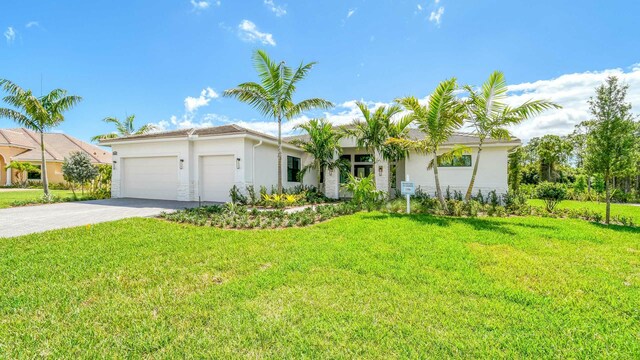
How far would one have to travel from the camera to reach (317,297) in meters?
3.68

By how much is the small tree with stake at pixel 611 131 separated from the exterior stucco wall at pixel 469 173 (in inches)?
181

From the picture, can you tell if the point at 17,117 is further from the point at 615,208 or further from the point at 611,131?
Answer: the point at 615,208

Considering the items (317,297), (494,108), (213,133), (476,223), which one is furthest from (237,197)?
(494,108)

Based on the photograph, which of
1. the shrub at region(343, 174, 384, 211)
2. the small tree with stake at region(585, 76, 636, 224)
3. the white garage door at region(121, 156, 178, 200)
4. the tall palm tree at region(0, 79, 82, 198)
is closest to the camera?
the small tree with stake at region(585, 76, 636, 224)

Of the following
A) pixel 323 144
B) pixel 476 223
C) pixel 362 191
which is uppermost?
pixel 323 144

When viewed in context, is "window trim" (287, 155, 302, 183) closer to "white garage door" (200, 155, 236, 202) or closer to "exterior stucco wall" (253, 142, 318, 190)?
"exterior stucco wall" (253, 142, 318, 190)

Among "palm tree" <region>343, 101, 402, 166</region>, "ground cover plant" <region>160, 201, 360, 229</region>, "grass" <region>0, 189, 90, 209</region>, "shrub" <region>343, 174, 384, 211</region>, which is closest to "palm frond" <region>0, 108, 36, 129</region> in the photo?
"grass" <region>0, 189, 90, 209</region>

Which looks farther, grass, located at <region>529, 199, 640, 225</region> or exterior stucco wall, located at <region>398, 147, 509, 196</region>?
exterior stucco wall, located at <region>398, 147, 509, 196</region>

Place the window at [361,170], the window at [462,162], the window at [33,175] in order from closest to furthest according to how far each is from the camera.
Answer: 1. the window at [462,162]
2. the window at [361,170]
3. the window at [33,175]

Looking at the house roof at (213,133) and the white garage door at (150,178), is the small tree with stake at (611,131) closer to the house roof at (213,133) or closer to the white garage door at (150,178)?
the house roof at (213,133)

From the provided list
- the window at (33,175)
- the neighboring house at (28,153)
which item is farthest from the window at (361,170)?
the window at (33,175)

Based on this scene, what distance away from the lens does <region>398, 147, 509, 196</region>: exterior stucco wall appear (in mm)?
14734

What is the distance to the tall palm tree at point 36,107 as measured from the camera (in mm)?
13596

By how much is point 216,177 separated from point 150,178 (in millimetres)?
4328
